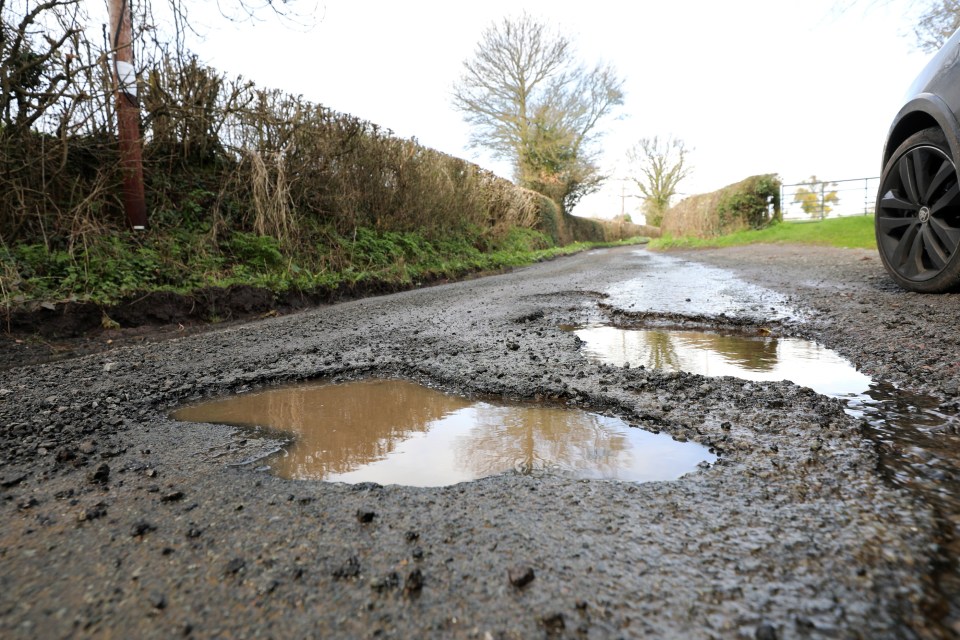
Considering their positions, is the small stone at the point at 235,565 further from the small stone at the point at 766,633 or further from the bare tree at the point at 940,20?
the bare tree at the point at 940,20

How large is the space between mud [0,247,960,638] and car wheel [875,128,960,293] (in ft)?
6.49

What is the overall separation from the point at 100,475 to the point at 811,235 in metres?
17.4

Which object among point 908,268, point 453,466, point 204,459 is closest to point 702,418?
point 453,466

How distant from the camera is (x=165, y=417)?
2281 mm

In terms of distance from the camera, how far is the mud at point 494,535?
0.94 meters

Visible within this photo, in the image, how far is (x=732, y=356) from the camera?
2963 mm

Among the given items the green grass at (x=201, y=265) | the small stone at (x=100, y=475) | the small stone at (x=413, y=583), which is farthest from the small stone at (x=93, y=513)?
the green grass at (x=201, y=265)

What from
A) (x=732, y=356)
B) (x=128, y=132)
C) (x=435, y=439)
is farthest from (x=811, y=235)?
(x=128, y=132)

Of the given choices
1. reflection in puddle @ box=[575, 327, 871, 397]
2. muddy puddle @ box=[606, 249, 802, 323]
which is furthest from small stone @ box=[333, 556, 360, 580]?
muddy puddle @ box=[606, 249, 802, 323]

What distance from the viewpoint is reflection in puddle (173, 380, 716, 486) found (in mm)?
1663

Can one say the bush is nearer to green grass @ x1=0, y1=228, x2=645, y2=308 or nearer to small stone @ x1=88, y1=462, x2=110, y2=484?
green grass @ x1=0, y1=228, x2=645, y2=308

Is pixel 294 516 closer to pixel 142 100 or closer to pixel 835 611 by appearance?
pixel 835 611

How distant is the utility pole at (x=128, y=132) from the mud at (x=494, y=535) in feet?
13.6

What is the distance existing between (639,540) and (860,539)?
0.48 m
